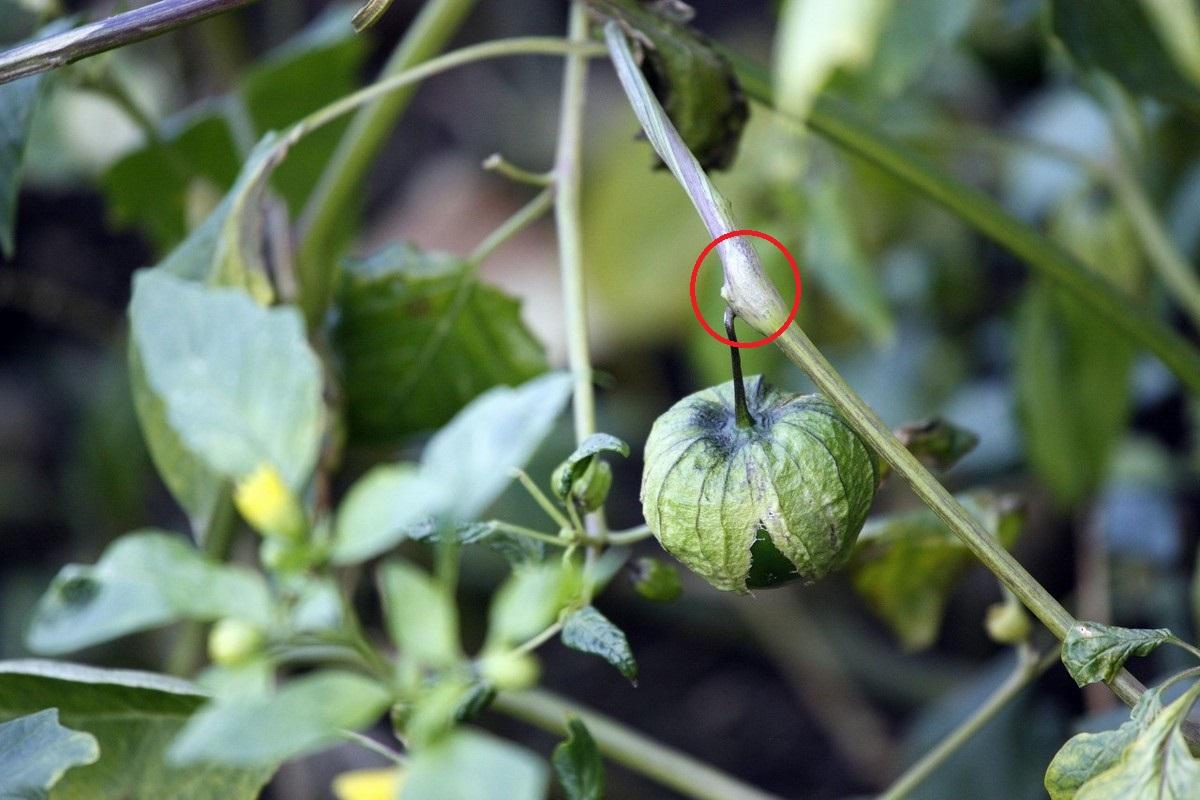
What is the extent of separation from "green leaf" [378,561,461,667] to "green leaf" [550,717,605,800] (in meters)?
0.17

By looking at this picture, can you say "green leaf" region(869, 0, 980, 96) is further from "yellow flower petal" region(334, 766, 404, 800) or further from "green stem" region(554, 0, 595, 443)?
"yellow flower petal" region(334, 766, 404, 800)

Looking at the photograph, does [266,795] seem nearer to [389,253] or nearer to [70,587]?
[389,253]

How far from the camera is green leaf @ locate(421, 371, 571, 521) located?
290 mm

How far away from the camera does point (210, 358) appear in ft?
1.04

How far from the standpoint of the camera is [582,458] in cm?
40

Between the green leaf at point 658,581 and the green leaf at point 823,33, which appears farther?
the green leaf at point 658,581

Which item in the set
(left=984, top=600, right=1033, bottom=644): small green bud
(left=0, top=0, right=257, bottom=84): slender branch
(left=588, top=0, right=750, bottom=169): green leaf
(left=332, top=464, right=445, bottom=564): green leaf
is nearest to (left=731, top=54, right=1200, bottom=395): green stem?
(left=588, top=0, right=750, bottom=169): green leaf

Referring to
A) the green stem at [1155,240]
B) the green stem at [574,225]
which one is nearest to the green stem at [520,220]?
the green stem at [574,225]

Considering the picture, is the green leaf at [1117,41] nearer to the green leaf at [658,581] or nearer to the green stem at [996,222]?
the green stem at [996,222]

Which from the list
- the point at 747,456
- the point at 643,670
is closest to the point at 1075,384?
the point at 747,456

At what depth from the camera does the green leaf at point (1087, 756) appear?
386 mm

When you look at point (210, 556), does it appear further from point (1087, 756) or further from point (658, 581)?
point (1087, 756)

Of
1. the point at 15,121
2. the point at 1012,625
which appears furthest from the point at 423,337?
the point at 1012,625

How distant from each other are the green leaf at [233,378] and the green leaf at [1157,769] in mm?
255
